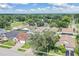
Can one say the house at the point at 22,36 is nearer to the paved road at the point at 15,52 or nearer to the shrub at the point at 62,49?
the paved road at the point at 15,52

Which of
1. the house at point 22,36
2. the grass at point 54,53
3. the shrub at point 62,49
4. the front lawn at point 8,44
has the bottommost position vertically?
the grass at point 54,53

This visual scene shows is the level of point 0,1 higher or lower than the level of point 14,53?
higher

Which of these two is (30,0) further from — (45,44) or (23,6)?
(45,44)

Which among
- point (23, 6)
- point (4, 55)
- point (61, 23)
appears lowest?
point (4, 55)

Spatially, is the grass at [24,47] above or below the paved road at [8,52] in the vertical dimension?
above

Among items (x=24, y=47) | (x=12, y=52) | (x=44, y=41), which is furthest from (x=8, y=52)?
(x=44, y=41)

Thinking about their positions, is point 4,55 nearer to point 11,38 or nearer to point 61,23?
point 11,38

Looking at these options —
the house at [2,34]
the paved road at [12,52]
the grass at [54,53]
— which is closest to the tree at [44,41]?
the grass at [54,53]

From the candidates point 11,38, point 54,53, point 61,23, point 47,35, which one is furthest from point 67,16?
point 11,38
